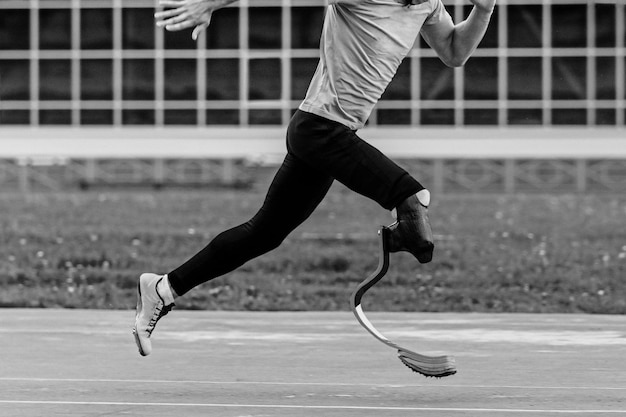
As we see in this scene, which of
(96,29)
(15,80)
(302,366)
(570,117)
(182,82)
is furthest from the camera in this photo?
(15,80)

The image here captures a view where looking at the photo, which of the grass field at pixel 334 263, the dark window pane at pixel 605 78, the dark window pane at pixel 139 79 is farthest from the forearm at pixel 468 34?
the dark window pane at pixel 139 79

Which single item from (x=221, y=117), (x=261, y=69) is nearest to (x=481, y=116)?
(x=261, y=69)

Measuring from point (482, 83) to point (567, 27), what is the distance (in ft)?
8.67

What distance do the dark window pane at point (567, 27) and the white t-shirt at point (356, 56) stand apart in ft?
110

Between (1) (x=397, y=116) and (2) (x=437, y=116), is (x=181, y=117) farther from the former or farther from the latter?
(2) (x=437, y=116)

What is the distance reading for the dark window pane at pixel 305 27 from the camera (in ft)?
132

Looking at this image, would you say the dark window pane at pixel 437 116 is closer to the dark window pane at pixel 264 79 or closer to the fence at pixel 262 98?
the fence at pixel 262 98

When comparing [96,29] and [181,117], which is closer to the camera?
[181,117]

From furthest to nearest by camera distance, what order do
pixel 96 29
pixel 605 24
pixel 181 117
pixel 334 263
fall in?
pixel 96 29
pixel 181 117
pixel 605 24
pixel 334 263

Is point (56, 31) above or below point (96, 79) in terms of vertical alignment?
above

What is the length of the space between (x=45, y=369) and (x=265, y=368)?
1.13 m

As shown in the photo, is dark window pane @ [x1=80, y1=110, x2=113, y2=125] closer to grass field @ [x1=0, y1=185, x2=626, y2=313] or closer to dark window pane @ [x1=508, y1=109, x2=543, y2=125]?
dark window pane @ [x1=508, y1=109, x2=543, y2=125]

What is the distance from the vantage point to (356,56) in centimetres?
666

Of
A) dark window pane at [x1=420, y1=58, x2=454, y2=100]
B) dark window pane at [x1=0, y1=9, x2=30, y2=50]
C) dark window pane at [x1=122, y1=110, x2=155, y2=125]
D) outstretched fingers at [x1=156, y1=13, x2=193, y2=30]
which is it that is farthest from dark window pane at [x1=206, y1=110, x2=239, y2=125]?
outstretched fingers at [x1=156, y1=13, x2=193, y2=30]
